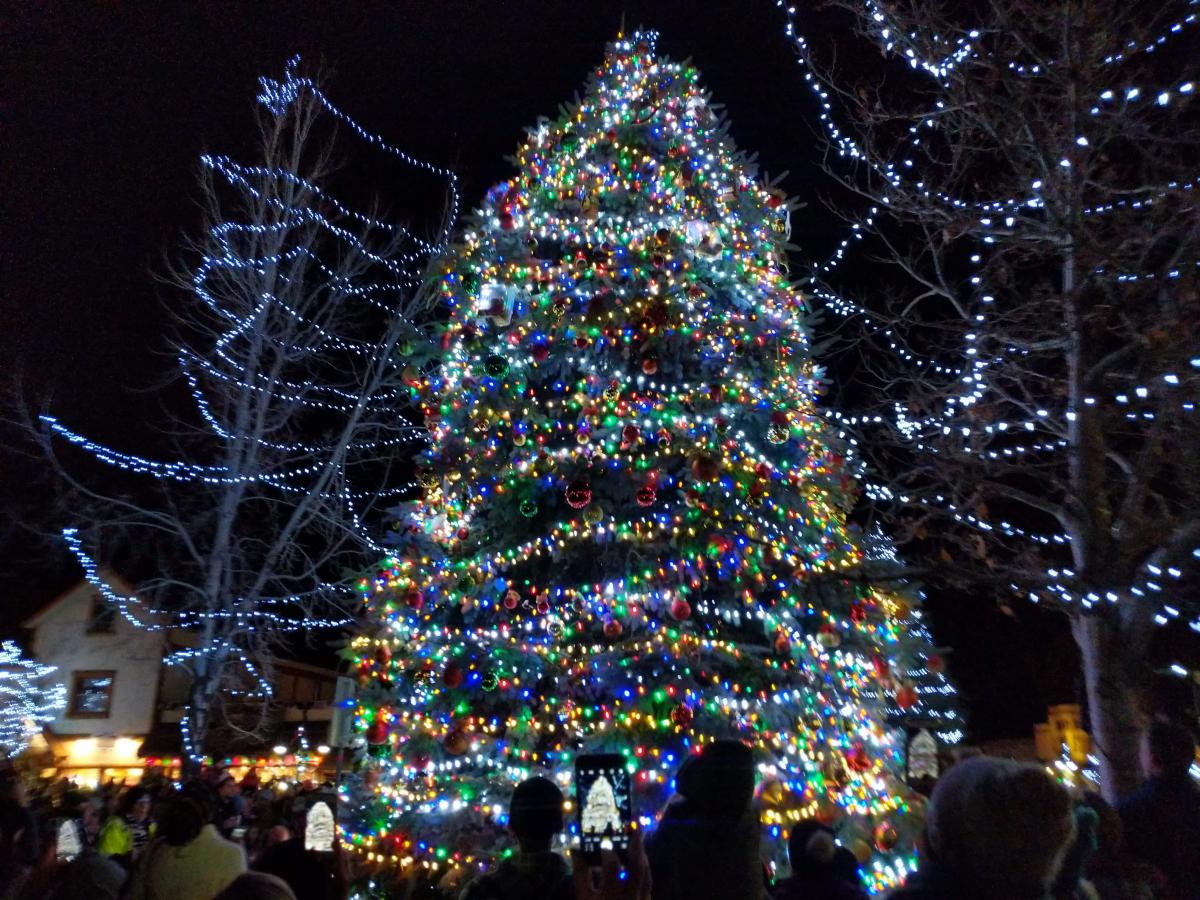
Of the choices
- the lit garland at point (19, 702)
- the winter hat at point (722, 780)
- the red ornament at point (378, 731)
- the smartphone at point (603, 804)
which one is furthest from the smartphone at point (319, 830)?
the lit garland at point (19, 702)

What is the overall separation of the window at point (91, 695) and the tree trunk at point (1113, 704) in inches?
1312

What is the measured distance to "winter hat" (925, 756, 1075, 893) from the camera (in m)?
2.20

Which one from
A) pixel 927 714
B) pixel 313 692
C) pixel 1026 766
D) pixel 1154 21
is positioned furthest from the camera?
pixel 313 692

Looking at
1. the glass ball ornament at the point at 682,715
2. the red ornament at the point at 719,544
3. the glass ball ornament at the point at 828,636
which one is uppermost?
the red ornament at the point at 719,544

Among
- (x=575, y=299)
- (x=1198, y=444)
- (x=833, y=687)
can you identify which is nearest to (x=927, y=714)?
(x=833, y=687)

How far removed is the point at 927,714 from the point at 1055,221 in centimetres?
622

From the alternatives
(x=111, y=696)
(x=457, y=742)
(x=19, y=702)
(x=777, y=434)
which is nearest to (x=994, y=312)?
(x=777, y=434)

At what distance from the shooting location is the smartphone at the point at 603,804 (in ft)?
9.26

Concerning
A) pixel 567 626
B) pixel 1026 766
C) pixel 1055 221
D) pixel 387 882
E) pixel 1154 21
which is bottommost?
pixel 387 882

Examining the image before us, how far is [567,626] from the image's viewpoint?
324 inches

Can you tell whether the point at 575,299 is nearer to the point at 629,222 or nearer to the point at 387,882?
the point at 629,222

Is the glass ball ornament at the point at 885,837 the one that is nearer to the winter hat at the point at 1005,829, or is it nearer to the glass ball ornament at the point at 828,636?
the glass ball ornament at the point at 828,636

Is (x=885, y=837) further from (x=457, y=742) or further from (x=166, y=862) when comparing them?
(x=166, y=862)

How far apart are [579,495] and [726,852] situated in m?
5.28
